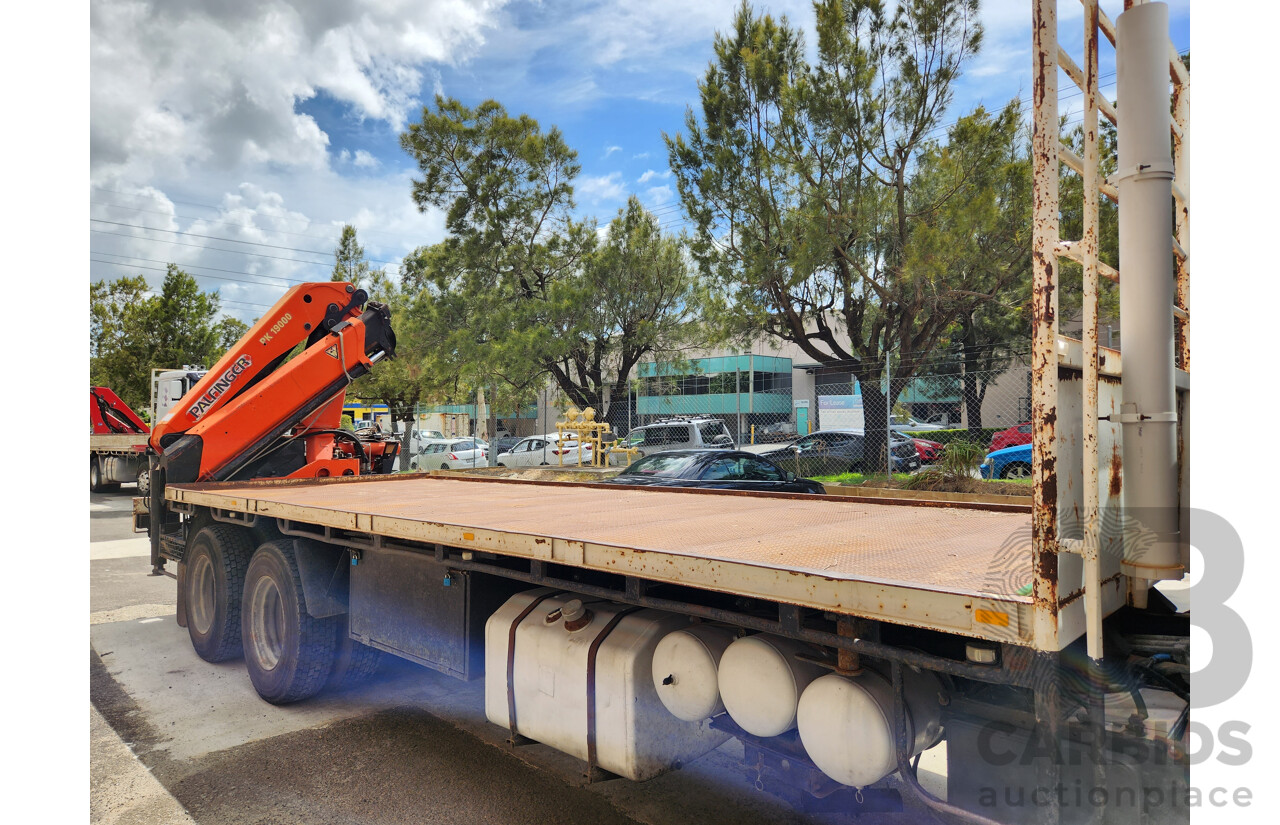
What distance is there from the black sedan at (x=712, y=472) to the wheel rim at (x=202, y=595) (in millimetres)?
4631

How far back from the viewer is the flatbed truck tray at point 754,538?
6.58 feet

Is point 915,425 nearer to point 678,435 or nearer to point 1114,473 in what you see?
point 678,435

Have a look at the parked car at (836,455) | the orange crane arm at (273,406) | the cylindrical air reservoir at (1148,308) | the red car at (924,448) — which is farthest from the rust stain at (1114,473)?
the red car at (924,448)

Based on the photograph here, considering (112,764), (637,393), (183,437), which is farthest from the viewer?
(637,393)

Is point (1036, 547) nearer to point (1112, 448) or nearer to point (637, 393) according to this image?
point (1112, 448)

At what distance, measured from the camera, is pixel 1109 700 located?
2.13 metres

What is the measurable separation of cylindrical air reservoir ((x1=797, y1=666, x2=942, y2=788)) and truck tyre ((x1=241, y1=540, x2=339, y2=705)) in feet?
11.4

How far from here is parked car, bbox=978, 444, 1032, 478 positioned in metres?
14.3

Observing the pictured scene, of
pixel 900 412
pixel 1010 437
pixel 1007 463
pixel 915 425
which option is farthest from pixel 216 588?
pixel 915 425

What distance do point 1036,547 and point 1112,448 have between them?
691 millimetres

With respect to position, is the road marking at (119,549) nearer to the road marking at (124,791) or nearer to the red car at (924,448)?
the road marking at (124,791)

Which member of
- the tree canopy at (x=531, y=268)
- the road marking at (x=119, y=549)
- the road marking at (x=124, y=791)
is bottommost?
the road marking at (x=119, y=549)

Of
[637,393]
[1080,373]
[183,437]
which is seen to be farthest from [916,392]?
[1080,373]

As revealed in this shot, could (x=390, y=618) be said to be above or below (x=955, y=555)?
below
